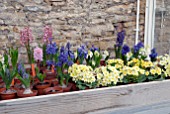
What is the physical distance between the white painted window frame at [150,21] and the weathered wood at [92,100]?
5.72 ft

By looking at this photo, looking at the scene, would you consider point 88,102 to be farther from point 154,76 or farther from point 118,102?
point 154,76

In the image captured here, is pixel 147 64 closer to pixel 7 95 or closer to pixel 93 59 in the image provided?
pixel 93 59

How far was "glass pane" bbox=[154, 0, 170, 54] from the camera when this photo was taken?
9.77ft

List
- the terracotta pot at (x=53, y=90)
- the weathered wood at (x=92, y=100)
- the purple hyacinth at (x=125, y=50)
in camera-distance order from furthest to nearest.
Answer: the purple hyacinth at (x=125, y=50) < the terracotta pot at (x=53, y=90) < the weathered wood at (x=92, y=100)

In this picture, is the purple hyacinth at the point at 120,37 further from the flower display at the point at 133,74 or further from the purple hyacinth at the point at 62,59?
the purple hyacinth at the point at 62,59

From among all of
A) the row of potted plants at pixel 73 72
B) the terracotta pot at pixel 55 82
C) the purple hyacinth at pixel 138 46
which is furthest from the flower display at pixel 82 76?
the purple hyacinth at pixel 138 46

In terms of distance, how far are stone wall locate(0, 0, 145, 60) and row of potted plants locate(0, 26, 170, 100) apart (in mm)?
996

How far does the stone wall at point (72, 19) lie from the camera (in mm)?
2617

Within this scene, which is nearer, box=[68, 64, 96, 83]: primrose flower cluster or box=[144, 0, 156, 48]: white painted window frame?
box=[68, 64, 96, 83]: primrose flower cluster

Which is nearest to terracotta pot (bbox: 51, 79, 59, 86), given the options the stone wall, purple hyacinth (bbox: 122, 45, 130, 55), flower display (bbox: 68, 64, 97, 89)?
flower display (bbox: 68, 64, 97, 89)

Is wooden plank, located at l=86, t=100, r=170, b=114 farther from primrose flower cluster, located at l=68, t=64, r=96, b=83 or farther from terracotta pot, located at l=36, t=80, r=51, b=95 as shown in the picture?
terracotta pot, located at l=36, t=80, r=51, b=95

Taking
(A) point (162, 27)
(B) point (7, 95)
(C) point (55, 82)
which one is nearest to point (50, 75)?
(C) point (55, 82)

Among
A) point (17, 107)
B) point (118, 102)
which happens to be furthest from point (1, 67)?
point (118, 102)

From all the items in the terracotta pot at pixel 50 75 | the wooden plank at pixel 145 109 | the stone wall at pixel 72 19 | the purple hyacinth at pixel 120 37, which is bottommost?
the wooden plank at pixel 145 109
